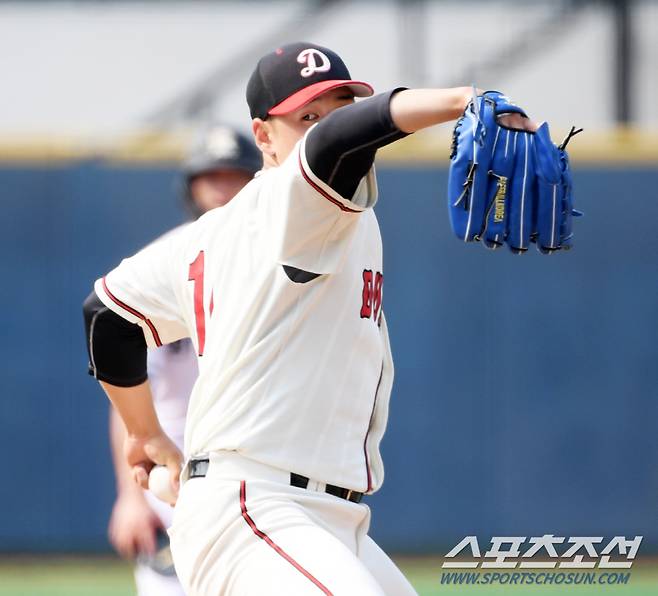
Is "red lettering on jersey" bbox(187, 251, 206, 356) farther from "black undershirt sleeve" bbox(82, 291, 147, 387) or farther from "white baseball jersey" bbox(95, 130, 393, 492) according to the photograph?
"black undershirt sleeve" bbox(82, 291, 147, 387)

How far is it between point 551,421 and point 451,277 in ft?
3.11

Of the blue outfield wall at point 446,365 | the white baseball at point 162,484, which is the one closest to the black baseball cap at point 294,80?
the white baseball at point 162,484

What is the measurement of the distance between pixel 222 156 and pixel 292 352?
6.00ft

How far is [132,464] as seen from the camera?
3.32 m

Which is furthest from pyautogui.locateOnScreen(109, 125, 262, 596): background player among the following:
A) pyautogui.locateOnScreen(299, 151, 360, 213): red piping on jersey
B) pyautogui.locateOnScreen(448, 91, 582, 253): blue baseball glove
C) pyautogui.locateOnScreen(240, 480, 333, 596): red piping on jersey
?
pyautogui.locateOnScreen(448, 91, 582, 253): blue baseball glove

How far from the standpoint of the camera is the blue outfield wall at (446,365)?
708 centimetres

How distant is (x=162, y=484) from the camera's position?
3.19 meters

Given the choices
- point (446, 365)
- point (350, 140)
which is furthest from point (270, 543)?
point (446, 365)

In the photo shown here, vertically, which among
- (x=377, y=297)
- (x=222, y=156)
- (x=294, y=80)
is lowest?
(x=377, y=297)

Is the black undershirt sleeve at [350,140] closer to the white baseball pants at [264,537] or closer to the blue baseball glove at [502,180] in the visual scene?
the blue baseball glove at [502,180]

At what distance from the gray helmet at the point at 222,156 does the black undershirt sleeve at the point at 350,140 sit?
1917 mm

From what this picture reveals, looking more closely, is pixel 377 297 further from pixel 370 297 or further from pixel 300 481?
pixel 300 481

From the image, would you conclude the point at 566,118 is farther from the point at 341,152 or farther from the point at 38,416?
the point at 341,152

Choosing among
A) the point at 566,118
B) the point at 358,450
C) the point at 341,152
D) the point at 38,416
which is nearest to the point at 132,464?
the point at 358,450
